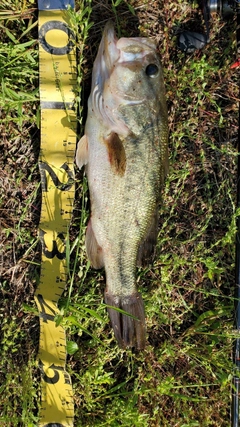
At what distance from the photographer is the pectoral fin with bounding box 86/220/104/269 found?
2.84 meters

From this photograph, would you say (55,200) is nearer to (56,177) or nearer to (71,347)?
(56,177)

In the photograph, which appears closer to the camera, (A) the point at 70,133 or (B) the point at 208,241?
(A) the point at 70,133

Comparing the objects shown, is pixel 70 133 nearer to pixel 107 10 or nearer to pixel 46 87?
pixel 46 87

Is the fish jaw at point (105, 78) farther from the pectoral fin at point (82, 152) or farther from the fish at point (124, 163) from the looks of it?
the pectoral fin at point (82, 152)

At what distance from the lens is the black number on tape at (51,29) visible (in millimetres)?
2822

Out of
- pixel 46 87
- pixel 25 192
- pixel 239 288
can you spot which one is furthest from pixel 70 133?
pixel 239 288

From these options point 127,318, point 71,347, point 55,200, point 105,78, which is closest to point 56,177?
point 55,200

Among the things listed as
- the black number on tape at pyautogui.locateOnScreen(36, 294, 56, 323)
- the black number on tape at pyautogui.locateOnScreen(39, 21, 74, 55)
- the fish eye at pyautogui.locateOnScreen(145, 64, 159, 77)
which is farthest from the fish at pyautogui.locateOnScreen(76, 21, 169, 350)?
the black number on tape at pyautogui.locateOnScreen(36, 294, 56, 323)

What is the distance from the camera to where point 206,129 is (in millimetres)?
3270

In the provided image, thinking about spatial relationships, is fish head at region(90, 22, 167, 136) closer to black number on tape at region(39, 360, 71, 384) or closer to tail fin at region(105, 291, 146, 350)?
tail fin at region(105, 291, 146, 350)

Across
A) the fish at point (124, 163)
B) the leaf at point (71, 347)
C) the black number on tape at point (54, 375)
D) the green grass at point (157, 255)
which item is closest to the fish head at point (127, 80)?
the fish at point (124, 163)

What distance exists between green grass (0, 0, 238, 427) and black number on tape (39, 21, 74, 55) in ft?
0.25

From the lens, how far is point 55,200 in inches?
116

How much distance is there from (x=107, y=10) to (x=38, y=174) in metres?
1.37
